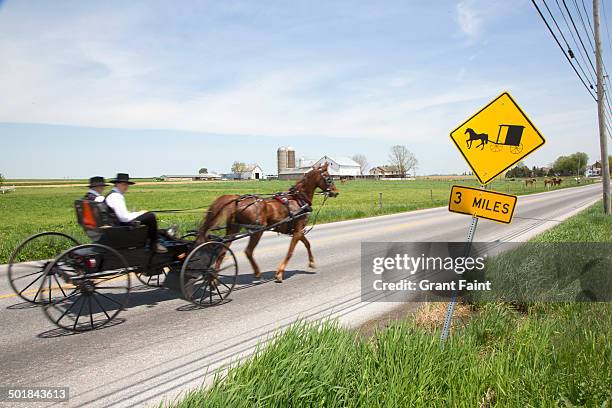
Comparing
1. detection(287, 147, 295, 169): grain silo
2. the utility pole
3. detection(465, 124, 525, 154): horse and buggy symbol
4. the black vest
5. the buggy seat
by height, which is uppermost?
detection(287, 147, 295, 169): grain silo

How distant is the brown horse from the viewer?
6.98 m

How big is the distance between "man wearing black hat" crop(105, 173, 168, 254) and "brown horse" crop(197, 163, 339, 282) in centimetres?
91

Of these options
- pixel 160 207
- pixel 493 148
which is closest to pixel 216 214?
pixel 493 148

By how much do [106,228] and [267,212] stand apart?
3303 mm

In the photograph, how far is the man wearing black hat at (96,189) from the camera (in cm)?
556

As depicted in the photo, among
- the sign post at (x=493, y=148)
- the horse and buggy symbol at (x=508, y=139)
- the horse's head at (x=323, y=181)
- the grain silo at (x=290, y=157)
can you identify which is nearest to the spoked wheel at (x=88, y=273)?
the sign post at (x=493, y=148)

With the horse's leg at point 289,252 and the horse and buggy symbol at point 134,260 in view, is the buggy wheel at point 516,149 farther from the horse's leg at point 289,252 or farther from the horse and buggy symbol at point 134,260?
the horse's leg at point 289,252

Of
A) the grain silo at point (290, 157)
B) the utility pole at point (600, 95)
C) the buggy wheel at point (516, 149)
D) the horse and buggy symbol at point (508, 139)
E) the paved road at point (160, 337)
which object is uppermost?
the grain silo at point (290, 157)

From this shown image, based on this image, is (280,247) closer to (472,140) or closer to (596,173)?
(472,140)

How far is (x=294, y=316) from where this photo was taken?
559cm

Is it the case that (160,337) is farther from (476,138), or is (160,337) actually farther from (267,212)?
(476,138)

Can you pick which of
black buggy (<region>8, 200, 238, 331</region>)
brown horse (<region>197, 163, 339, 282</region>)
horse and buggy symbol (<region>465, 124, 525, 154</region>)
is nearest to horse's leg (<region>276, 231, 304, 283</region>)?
brown horse (<region>197, 163, 339, 282</region>)

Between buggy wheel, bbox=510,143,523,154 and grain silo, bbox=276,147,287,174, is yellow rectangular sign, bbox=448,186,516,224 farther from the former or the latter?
grain silo, bbox=276,147,287,174

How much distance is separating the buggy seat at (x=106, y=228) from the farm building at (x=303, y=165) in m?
119
